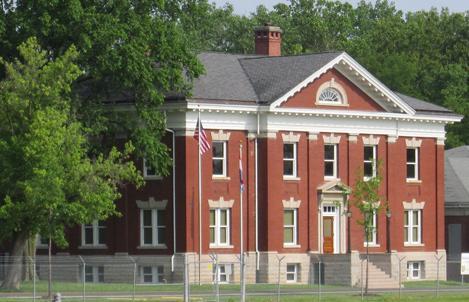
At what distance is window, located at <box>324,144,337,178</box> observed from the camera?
84.9 meters

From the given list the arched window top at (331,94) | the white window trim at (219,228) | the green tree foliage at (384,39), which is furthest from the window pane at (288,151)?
the green tree foliage at (384,39)

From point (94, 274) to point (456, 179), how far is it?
2387 centimetres

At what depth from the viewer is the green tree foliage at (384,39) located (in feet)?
398

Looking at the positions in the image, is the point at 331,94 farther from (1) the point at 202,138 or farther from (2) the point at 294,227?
(1) the point at 202,138

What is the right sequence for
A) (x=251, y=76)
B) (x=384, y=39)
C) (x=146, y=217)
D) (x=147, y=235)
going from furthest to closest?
(x=384, y=39) → (x=251, y=76) → (x=146, y=217) → (x=147, y=235)

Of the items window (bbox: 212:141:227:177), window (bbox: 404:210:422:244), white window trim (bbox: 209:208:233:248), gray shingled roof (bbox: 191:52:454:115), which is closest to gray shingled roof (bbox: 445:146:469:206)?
window (bbox: 404:210:422:244)

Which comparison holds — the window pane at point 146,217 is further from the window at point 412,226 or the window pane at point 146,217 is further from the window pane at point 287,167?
the window at point 412,226

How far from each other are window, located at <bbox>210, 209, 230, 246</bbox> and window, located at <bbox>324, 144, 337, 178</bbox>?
20.1 feet

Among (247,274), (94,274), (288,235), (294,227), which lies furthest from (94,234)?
(294,227)

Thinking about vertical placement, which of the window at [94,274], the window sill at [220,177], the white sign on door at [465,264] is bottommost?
Answer: the window at [94,274]

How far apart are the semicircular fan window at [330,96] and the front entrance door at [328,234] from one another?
5.80 meters

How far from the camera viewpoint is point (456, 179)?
96188mm

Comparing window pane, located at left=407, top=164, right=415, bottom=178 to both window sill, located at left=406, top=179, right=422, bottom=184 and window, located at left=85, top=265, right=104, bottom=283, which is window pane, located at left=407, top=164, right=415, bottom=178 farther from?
window, located at left=85, top=265, right=104, bottom=283

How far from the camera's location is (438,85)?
122 meters
